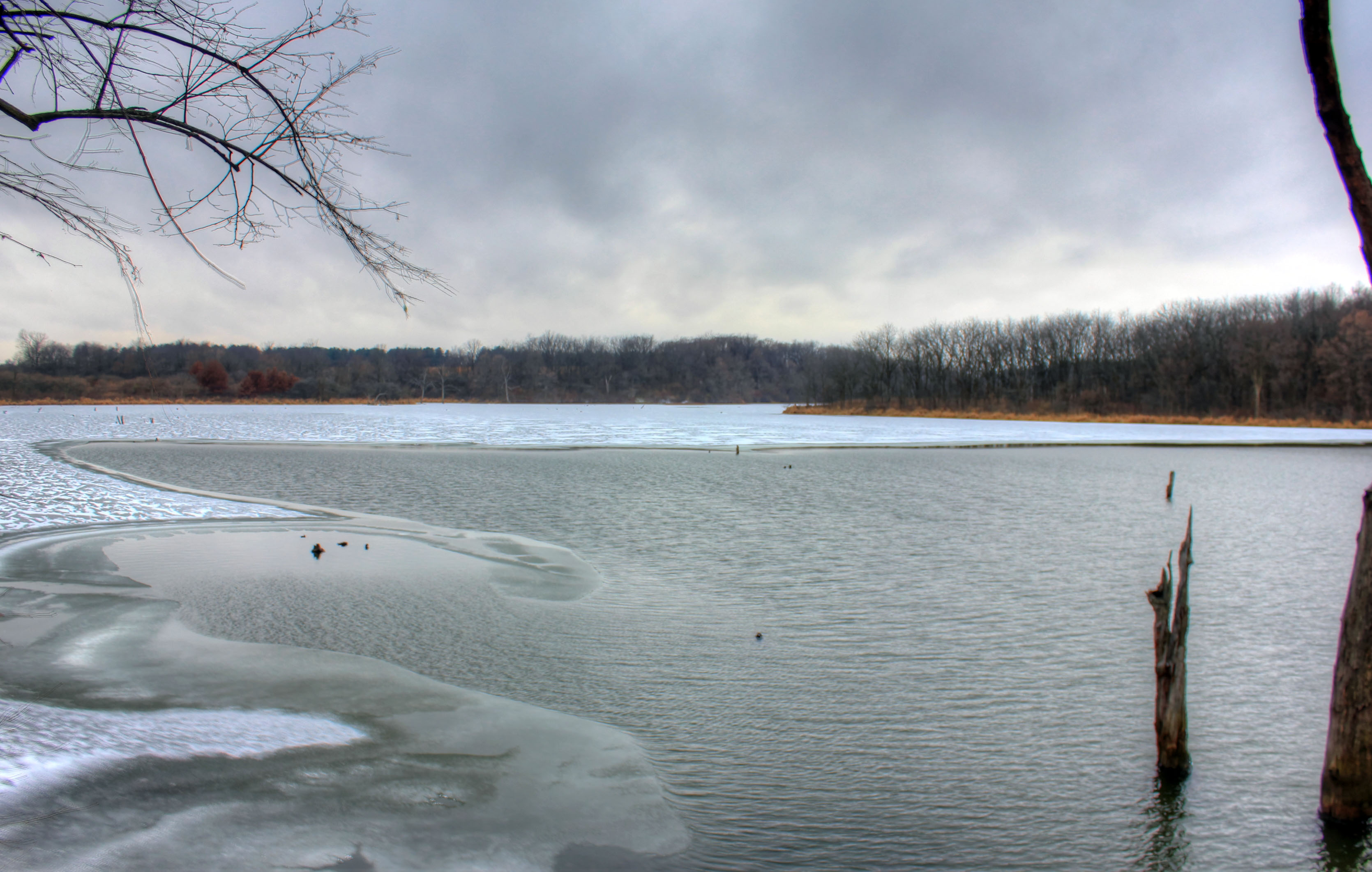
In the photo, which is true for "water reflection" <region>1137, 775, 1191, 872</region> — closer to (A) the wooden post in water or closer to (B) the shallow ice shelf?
(A) the wooden post in water

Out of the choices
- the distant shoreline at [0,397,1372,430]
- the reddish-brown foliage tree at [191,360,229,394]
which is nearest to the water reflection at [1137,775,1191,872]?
the distant shoreline at [0,397,1372,430]

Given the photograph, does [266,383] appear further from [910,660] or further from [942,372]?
[910,660]

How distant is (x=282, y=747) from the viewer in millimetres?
3928

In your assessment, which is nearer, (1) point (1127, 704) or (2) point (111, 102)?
(2) point (111, 102)

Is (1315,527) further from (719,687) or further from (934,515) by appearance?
(719,687)

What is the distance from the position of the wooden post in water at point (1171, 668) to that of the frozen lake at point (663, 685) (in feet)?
0.56

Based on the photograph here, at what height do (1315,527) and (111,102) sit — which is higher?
(111,102)

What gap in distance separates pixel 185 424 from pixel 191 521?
1474 inches

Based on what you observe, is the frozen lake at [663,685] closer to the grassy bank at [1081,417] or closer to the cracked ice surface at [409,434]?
the cracked ice surface at [409,434]

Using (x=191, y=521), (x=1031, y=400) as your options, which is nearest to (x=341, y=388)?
(x=1031, y=400)

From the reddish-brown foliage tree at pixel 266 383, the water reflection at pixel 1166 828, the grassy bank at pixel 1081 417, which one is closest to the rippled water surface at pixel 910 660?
the water reflection at pixel 1166 828

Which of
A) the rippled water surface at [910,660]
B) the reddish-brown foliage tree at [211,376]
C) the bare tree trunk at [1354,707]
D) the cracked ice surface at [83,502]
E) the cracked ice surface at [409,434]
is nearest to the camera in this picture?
the bare tree trunk at [1354,707]

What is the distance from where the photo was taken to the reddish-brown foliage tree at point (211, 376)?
10231cm

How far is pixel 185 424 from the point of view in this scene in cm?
4216
